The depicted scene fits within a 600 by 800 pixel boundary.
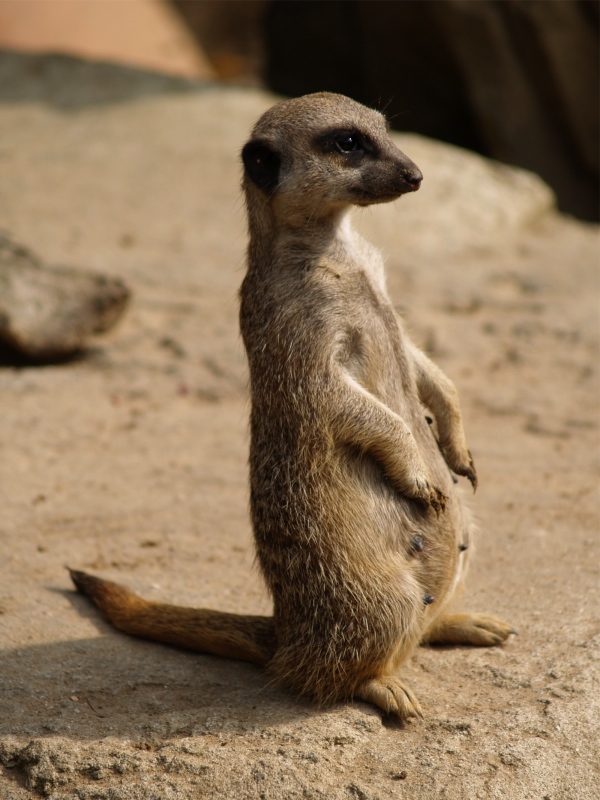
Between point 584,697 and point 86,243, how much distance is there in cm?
519

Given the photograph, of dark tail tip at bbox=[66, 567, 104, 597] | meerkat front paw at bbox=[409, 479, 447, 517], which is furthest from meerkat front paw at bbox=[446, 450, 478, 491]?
dark tail tip at bbox=[66, 567, 104, 597]

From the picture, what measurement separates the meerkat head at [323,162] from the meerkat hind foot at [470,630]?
1.49m

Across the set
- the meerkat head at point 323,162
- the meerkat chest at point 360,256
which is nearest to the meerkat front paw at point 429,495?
the meerkat chest at point 360,256

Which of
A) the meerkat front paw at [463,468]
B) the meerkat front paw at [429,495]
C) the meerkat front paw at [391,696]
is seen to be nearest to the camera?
the meerkat front paw at [391,696]

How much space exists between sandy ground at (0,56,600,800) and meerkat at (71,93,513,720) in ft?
0.48

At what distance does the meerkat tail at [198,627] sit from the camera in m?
3.25

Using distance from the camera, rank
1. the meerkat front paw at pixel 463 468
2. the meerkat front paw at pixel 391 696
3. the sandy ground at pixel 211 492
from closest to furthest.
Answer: the sandy ground at pixel 211 492, the meerkat front paw at pixel 391 696, the meerkat front paw at pixel 463 468

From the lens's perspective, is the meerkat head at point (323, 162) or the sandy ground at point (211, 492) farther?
the meerkat head at point (323, 162)

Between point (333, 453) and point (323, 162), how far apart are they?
0.97 meters

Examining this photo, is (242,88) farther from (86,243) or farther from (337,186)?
(337,186)

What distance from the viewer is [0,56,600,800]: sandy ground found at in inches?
105

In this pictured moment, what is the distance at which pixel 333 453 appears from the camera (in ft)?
9.78

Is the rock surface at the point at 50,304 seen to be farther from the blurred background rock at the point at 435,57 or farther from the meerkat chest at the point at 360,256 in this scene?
the blurred background rock at the point at 435,57

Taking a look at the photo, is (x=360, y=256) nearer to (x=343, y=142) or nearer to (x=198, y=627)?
(x=343, y=142)
